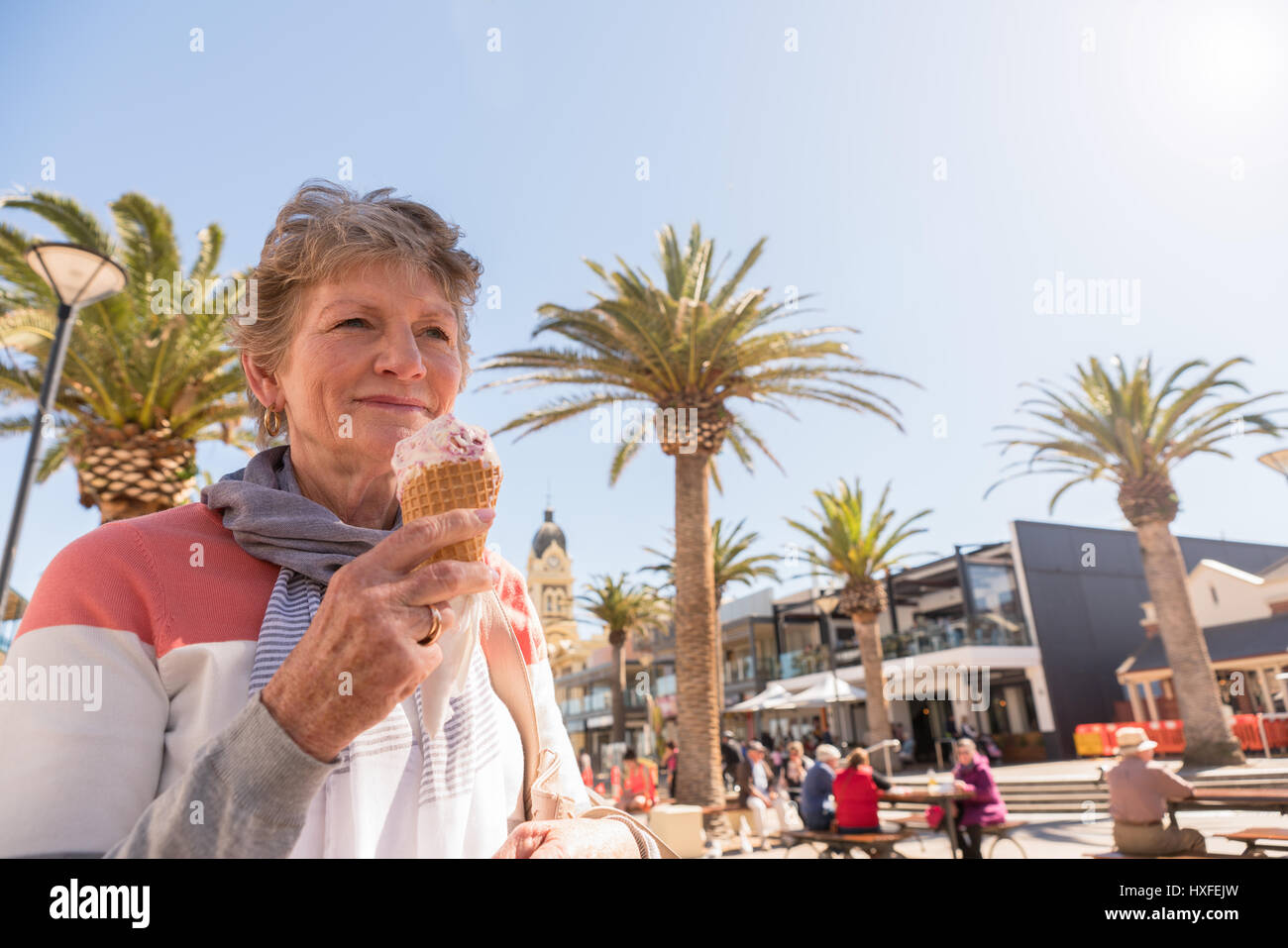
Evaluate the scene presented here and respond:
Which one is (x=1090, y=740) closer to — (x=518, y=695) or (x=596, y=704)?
(x=518, y=695)

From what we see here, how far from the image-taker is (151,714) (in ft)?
3.52

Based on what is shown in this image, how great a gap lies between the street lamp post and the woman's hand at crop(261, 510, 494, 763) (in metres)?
7.54

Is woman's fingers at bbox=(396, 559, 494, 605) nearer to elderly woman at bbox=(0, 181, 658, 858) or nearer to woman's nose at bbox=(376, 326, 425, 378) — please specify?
elderly woman at bbox=(0, 181, 658, 858)

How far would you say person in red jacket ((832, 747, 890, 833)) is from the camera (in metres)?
9.84

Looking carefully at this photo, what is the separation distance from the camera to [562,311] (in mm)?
13312

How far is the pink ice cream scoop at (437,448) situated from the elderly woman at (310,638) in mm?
83

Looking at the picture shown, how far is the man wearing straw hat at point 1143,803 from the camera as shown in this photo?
25.8ft

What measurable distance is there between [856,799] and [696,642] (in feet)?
12.4

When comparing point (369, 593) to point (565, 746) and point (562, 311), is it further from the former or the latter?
point (562, 311)

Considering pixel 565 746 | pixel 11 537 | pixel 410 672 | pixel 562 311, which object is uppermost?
→ pixel 562 311

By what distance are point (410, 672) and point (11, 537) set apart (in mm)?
7991

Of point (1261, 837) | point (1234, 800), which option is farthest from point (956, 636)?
point (1261, 837)
